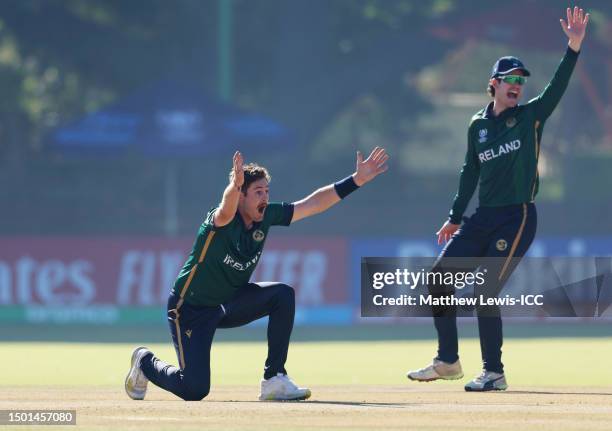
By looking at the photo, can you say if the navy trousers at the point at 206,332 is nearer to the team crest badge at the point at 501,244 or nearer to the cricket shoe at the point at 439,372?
the cricket shoe at the point at 439,372

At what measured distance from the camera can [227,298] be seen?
11.0 metres

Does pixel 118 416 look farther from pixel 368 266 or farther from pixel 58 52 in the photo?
pixel 58 52

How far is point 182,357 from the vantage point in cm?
1074

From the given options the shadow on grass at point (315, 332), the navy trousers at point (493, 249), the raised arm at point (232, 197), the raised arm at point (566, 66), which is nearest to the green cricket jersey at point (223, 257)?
the raised arm at point (232, 197)

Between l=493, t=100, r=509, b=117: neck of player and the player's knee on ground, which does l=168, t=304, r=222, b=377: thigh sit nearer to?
the player's knee on ground

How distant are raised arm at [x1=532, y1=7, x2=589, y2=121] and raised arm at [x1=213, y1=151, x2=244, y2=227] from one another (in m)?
2.38

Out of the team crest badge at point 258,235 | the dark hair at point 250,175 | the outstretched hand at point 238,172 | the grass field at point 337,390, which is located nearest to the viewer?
the grass field at point 337,390

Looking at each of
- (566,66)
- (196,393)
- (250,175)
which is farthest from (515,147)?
(196,393)

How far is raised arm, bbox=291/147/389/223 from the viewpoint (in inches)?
436

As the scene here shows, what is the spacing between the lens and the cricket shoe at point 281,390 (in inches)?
422

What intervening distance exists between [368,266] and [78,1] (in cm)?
2690

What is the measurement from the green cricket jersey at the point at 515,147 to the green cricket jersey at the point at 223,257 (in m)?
1.55

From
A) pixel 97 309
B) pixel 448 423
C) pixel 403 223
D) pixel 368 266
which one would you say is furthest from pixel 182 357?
pixel 403 223

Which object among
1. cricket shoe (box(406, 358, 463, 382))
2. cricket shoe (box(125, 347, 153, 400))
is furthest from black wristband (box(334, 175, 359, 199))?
cricket shoe (box(125, 347, 153, 400))
